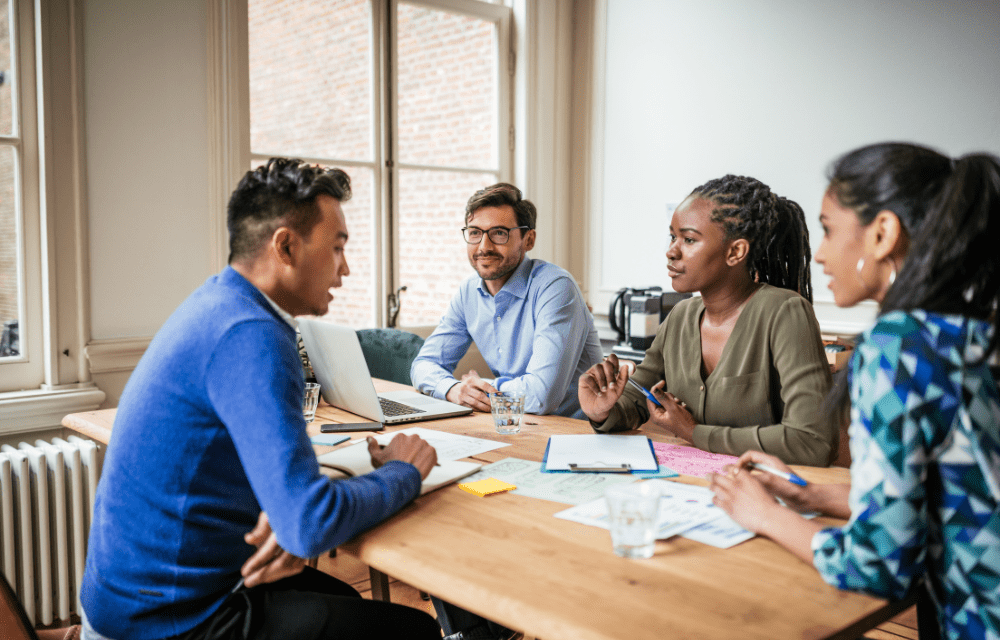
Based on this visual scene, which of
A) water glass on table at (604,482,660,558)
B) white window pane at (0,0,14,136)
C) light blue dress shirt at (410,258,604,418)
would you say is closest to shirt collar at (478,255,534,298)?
light blue dress shirt at (410,258,604,418)

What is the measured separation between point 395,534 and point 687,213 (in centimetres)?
115

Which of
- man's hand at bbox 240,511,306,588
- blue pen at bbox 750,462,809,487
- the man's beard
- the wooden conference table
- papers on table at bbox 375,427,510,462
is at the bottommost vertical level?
man's hand at bbox 240,511,306,588

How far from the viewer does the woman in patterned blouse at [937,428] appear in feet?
3.12

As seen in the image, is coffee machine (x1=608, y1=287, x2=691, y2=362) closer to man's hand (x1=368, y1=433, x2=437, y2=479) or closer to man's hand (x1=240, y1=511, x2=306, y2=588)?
man's hand (x1=368, y1=433, x2=437, y2=479)

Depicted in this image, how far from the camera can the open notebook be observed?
1.44 metres

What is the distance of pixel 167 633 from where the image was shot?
1.25 meters

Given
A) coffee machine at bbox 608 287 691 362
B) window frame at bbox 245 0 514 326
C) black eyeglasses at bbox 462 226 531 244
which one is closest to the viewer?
black eyeglasses at bbox 462 226 531 244

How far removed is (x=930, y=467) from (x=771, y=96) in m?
3.27

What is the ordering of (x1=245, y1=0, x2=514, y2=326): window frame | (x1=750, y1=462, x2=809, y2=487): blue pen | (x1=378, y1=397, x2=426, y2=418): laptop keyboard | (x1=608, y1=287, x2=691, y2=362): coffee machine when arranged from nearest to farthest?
(x1=750, y1=462, x2=809, y2=487): blue pen, (x1=378, y1=397, x2=426, y2=418): laptop keyboard, (x1=608, y1=287, x2=691, y2=362): coffee machine, (x1=245, y1=0, x2=514, y2=326): window frame

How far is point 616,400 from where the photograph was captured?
1.89 m

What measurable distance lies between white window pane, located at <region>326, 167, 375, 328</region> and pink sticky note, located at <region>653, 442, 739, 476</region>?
2.46m

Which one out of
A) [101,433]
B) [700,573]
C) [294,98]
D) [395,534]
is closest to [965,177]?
[700,573]

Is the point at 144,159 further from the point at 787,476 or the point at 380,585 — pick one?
the point at 787,476

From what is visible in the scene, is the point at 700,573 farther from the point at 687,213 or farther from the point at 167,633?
the point at 687,213
